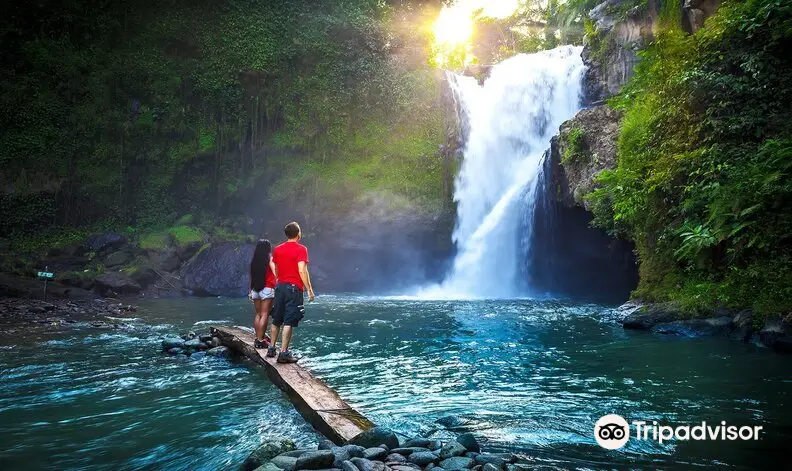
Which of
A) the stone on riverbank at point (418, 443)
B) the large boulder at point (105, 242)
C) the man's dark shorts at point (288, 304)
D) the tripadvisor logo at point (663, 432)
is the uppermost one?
the large boulder at point (105, 242)

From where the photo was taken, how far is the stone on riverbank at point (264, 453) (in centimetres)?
387

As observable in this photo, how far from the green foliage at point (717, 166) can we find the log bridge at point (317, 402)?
26.6 feet

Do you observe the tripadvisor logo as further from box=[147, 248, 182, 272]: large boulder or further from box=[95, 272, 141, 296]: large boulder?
box=[147, 248, 182, 272]: large boulder

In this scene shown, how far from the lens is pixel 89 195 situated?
2714 cm

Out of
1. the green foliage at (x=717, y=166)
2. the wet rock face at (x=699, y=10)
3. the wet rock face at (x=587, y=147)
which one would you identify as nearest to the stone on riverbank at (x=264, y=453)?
the green foliage at (x=717, y=166)

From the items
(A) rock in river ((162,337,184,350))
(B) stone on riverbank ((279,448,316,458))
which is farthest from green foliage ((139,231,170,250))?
(B) stone on riverbank ((279,448,316,458))

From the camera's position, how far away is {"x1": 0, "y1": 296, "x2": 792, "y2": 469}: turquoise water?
4367mm

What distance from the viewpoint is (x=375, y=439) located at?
13.4 ft

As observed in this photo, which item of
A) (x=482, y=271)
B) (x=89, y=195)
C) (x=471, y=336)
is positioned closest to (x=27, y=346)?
(x=471, y=336)

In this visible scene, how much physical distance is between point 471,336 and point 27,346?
8.74 meters

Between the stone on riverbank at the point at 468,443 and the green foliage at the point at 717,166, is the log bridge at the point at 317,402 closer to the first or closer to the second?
the stone on riverbank at the point at 468,443

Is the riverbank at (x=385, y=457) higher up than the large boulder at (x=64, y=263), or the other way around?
the large boulder at (x=64, y=263)

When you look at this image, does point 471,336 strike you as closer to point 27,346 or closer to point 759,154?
point 759,154

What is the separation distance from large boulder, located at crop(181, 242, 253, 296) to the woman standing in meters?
16.9
